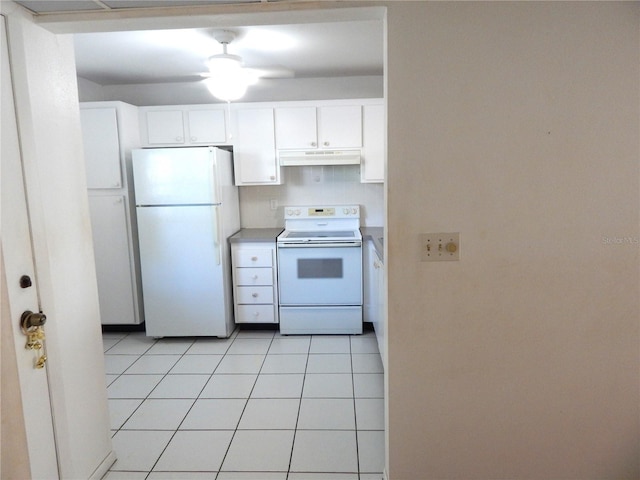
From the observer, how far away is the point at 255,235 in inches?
147

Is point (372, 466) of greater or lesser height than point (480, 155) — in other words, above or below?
below

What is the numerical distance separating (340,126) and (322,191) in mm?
697

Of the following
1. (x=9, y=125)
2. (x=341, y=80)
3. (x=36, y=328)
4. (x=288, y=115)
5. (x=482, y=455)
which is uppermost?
(x=341, y=80)

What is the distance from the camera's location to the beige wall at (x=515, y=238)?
1.48m

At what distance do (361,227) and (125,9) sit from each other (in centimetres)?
290

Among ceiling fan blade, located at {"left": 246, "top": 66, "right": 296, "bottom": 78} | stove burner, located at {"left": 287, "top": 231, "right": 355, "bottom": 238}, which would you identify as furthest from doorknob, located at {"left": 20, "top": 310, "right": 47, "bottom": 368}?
ceiling fan blade, located at {"left": 246, "top": 66, "right": 296, "bottom": 78}

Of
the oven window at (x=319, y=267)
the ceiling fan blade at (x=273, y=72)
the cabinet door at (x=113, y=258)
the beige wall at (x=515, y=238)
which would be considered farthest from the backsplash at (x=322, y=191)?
the beige wall at (x=515, y=238)

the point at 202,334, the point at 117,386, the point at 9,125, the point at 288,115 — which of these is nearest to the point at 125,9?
the point at 9,125

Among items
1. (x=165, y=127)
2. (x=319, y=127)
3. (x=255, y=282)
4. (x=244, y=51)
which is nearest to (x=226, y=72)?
(x=244, y=51)

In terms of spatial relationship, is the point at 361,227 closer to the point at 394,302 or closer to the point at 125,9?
the point at 394,302

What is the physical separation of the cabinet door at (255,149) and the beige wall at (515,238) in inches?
91.2

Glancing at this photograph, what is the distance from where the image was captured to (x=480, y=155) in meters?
1.53

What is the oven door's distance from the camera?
11.6 feet

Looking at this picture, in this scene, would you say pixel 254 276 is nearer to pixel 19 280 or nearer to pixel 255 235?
pixel 255 235
